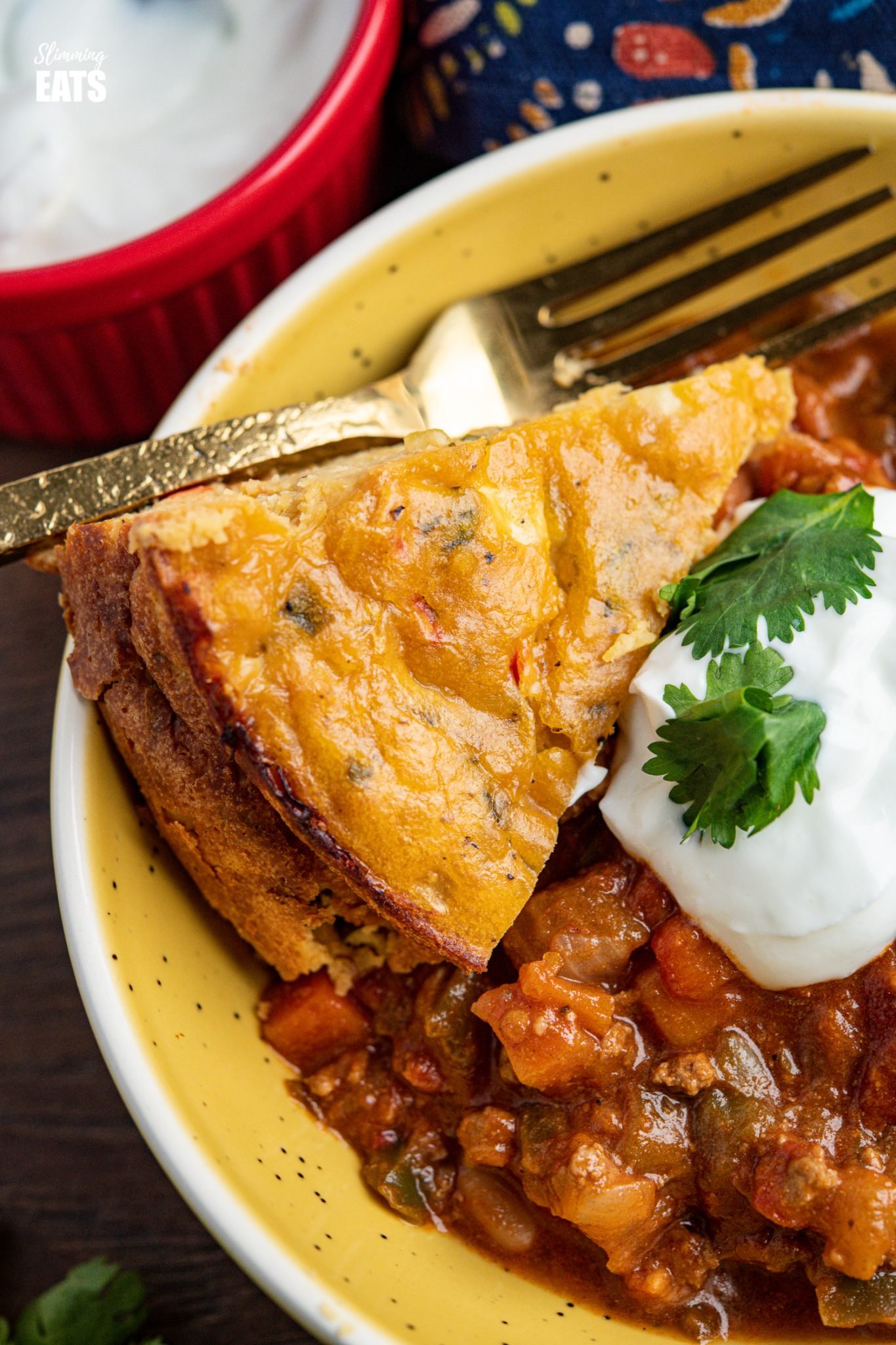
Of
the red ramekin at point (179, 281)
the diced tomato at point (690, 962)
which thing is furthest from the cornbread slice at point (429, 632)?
the red ramekin at point (179, 281)

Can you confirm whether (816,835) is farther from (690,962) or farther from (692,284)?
(692,284)

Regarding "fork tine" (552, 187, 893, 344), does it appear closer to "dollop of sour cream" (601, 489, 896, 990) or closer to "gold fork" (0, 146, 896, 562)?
"gold fork" (0, 146, 896, 562)

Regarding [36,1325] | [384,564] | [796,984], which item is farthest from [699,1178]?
[36,1325]

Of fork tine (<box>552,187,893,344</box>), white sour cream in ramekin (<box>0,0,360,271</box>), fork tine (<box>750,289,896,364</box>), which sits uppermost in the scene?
white sour cream in ramekin (<box>0,0,360,271</box>)

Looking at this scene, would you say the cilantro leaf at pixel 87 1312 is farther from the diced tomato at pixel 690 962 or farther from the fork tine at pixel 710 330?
the fork tine at pixel 710 330

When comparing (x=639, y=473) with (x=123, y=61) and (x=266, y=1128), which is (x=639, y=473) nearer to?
(x=266, y=1128)

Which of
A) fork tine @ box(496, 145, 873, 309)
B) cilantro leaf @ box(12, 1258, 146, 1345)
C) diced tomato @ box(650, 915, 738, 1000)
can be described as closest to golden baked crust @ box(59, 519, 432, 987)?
diced tomato @ box(650, 915, 738, 1000)
